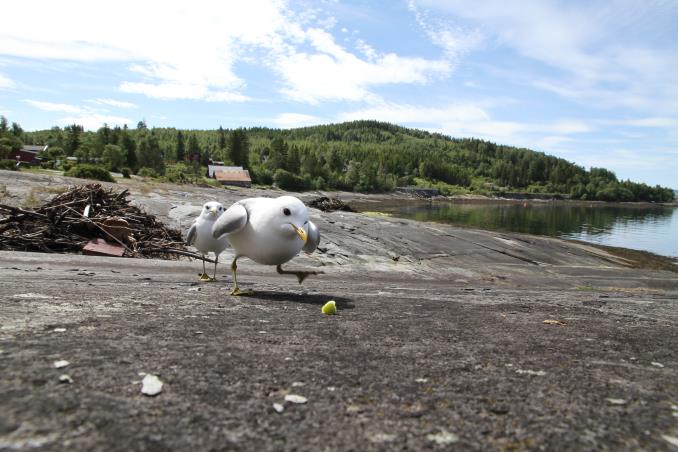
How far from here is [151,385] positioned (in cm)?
304

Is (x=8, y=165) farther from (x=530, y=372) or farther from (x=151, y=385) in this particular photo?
(x=530, y=372)

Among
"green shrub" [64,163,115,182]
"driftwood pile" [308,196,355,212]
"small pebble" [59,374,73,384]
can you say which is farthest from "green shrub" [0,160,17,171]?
"small pebble" [59,374,73,384]

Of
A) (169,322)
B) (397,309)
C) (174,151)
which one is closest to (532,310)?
(397,309)

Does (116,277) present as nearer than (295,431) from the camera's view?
No

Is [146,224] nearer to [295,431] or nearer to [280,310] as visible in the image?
[280,310]

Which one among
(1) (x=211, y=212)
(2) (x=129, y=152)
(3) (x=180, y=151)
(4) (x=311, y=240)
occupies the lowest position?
(4) (x=311, y=240)

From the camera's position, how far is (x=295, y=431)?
2.65 meters

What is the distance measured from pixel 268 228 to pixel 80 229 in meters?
13.0

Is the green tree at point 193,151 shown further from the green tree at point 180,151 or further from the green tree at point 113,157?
the green tree at point 113,157

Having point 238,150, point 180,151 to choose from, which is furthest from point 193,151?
point 238,150

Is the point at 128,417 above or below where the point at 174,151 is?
below

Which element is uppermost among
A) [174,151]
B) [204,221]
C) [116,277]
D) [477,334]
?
[174,151]

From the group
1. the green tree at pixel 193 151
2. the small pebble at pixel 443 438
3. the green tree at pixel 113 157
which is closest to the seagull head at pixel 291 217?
the small pebble at pixel 443 438

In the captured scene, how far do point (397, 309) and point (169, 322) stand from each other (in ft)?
12.7
